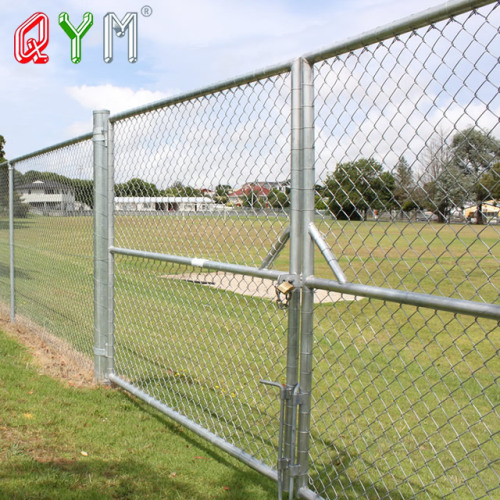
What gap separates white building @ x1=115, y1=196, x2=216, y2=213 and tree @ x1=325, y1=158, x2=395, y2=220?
3.70ft

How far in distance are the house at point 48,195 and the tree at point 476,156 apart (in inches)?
176

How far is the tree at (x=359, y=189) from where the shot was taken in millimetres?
2285

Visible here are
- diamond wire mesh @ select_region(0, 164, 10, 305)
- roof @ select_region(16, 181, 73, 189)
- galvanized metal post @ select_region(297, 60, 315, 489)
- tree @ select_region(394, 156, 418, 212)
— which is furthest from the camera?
diamond wire mesh @ select_region(0, 164, 10, 305)

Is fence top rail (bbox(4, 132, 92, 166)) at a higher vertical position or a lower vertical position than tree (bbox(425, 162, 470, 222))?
higher

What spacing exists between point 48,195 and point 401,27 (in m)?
5.12

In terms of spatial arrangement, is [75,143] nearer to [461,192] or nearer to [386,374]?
[386,374]

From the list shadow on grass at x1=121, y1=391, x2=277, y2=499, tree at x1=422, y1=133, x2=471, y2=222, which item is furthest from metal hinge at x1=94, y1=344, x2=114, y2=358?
tree at x1=422, y1=133, x2=471, y2=222

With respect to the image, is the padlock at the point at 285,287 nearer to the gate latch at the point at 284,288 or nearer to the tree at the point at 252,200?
the gate latch at the point at 284,288

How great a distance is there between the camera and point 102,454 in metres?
3.48

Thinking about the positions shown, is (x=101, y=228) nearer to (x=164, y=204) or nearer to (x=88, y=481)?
(x=164, y=204)

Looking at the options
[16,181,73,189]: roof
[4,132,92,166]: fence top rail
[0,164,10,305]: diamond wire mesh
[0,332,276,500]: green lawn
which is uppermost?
[4,132,92,166]: fence top rail

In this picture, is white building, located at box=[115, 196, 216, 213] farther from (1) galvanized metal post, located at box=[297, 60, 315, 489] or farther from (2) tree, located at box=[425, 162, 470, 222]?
(2) tree, located at box=[425, 162, 470, 222]

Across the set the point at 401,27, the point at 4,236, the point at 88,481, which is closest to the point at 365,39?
the point at 401,27

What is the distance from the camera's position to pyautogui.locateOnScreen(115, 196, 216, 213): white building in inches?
141
